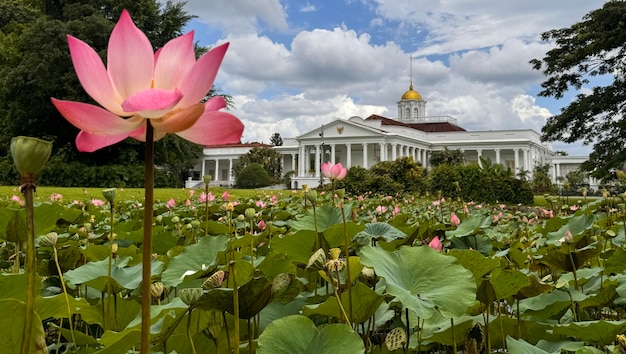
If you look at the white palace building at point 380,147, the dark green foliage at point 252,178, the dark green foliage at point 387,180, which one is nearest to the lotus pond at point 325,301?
the dark green foliage at point 387,180

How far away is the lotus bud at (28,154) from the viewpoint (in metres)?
0.30

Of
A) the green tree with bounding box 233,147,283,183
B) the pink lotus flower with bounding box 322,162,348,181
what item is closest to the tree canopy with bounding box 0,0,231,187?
the pink lotus flower with bounding box 322,162,348,181

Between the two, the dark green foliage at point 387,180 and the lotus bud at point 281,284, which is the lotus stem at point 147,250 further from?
the dark green foliage at point 387,180

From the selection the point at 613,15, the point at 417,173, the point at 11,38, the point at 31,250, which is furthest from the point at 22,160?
the point at 11,38

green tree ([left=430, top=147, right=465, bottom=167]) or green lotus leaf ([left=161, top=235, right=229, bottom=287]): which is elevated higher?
green tree ([left=430, top=147, right=465, bottom=167])

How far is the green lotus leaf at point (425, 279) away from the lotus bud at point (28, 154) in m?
0.36

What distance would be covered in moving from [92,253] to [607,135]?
14.6 meters

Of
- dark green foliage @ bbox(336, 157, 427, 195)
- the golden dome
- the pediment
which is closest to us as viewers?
dark green foliage @ bbox(336, 157, 427, 195)

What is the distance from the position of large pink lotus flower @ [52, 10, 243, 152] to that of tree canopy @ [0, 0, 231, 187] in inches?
529

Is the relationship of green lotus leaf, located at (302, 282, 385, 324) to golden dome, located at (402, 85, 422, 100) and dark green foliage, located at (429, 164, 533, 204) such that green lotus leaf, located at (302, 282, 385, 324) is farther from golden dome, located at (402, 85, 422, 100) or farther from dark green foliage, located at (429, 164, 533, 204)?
golden dome, located at (402, 85, 422, 100)

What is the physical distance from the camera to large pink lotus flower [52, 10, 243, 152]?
0.33m

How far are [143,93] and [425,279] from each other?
0.45 meters

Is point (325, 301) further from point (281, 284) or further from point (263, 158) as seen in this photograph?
point (263, 158)

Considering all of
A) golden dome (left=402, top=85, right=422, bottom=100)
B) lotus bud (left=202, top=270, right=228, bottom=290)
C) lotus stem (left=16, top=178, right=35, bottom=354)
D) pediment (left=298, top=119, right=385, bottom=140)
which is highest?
golden dome (left=402, top=85, right=422, bottom=100)
